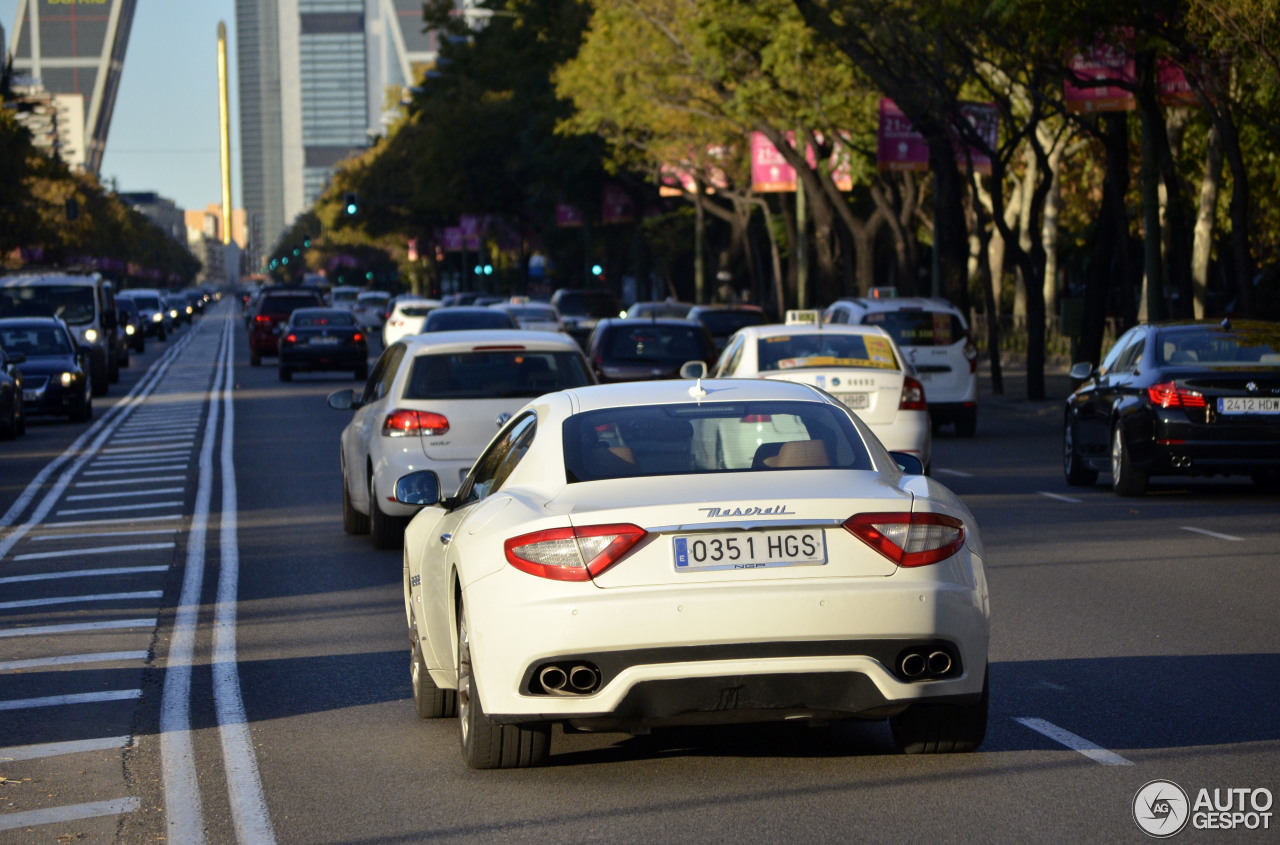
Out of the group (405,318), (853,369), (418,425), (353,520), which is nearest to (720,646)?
(418,425)

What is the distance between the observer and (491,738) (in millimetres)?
6516

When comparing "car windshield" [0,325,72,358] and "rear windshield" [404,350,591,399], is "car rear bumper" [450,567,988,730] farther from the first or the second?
"car windshield" [0,325,72,358]

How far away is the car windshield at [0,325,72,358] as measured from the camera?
30.0 m

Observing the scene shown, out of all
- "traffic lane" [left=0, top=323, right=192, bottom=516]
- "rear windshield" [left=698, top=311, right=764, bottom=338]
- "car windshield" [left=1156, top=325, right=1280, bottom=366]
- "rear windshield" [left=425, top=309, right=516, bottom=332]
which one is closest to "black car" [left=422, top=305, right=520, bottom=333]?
"rear windshield" [left=425, top=309, right=516, bottom=332]

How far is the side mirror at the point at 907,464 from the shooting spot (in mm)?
7129

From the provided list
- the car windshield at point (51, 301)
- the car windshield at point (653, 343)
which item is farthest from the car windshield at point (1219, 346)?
the car windshield at point (51, 301)

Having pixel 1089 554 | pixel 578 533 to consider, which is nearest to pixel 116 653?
pixel 578 533

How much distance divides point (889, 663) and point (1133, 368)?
11021mm

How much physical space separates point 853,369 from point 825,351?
2.69 ft

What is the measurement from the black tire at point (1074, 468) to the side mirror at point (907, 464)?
35.0 feet

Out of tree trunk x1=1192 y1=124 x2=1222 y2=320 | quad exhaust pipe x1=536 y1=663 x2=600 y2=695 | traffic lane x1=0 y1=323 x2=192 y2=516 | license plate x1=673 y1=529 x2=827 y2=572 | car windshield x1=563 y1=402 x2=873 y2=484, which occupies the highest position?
tree trunk x1=1192 y1=124 x2=1222 y2=320

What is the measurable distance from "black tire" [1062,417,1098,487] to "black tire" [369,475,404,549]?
7076 millimetres

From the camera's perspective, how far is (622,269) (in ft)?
242

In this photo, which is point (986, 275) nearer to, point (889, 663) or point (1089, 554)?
point (1089, 554)
